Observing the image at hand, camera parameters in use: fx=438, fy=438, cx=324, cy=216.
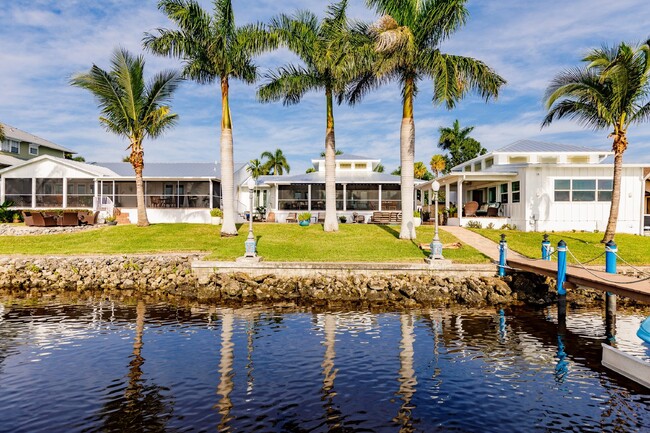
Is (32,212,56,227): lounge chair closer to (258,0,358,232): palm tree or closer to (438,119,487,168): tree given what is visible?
(258,0,358,232): palm tree

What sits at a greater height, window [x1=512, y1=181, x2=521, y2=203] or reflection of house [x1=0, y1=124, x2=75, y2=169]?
reflection of house [x1=0, y1=124, x2=75, y2=169]

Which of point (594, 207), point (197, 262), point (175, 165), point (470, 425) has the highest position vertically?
point (175, 165)

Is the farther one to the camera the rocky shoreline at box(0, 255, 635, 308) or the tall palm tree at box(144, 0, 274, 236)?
the tall palm tree at box(144, 0, 274, 236)

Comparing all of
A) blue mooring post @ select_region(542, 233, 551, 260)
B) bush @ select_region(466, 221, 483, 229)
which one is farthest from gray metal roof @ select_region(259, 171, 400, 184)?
blue mooring post @ select_region(542, 233, 551, 260)

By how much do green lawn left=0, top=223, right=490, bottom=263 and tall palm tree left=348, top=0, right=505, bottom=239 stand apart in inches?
123

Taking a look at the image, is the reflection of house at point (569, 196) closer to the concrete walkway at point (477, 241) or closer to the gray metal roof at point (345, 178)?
the concrete walkway at point (477, 241)

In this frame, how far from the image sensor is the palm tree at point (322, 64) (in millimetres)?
22844

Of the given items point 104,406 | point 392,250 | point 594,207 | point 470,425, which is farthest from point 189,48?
point 594,207

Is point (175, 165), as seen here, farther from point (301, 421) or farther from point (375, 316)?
point (301, 421)

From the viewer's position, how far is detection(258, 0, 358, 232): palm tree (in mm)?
22844

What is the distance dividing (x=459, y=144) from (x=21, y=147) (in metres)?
56.1

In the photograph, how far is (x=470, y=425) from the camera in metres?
7.31

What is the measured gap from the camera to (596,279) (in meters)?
13.3

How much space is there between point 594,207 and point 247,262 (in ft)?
73.2
